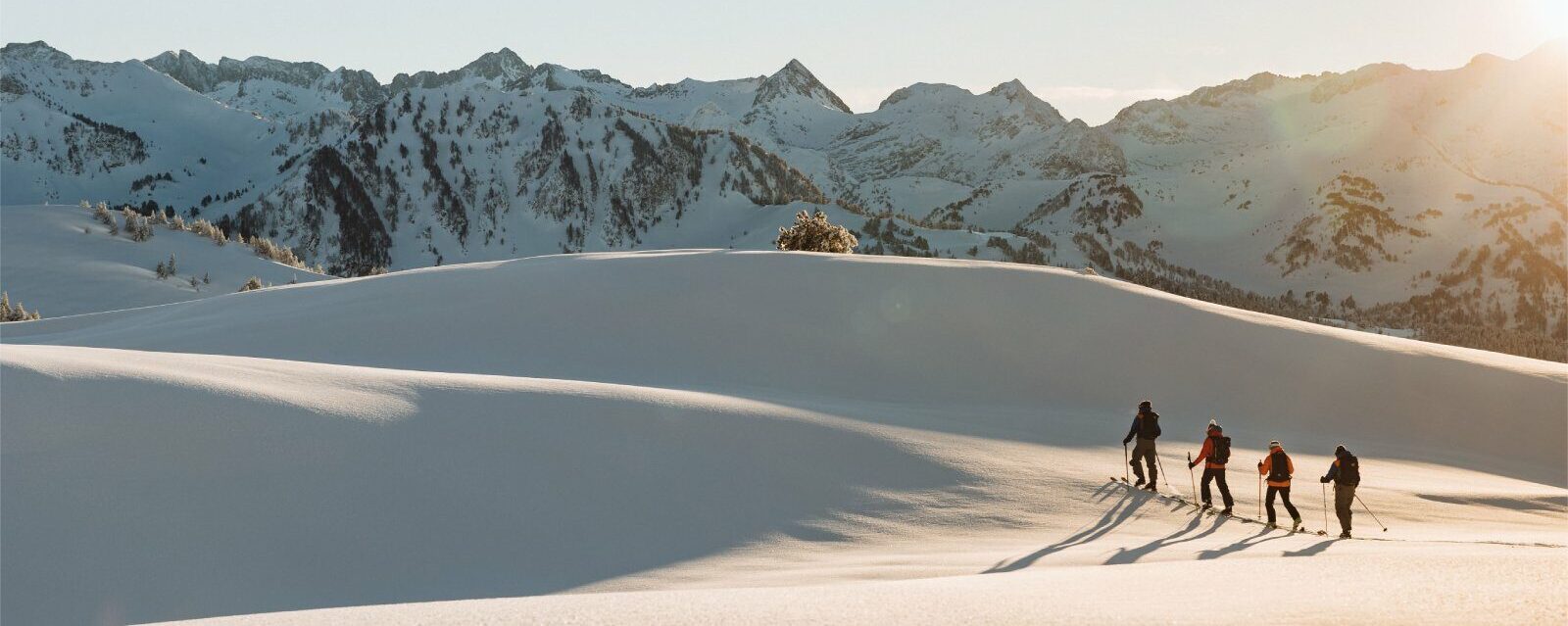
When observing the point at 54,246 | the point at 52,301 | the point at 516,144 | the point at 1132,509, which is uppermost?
the point at 516,144

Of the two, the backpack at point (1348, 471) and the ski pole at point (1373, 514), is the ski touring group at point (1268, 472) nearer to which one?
the backpack at point (1348, 471)

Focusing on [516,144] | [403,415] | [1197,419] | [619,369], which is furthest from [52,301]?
[516,144]

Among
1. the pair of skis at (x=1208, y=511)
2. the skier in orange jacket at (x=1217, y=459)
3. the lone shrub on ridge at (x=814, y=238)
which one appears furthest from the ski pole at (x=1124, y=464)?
the lone shrub on ridge at (x=814, y=238)

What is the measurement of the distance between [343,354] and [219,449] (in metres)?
9.86

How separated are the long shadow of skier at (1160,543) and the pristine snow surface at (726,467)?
69 mm

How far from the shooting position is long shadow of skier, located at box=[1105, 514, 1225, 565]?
917 cm

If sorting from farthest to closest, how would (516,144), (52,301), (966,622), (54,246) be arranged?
(516,144) → (54,246) → (52,301) → (966,622)

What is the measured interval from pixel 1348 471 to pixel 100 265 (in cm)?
4219

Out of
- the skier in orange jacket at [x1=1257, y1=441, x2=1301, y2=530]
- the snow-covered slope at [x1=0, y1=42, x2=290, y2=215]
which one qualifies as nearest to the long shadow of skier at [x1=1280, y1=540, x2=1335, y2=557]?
the skier in orange jacket at [x1=1257, y1=441, x2=1301, y2=530]

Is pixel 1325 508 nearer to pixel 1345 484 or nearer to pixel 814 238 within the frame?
pixel 1345 484

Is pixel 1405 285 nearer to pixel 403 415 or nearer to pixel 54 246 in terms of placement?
pixel 403 415

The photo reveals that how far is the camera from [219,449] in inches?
395

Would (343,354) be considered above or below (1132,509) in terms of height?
above

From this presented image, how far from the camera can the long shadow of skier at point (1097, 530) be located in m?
8.84
